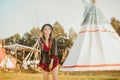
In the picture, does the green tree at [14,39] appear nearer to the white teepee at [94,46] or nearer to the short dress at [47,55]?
the white teepee at [94,46]

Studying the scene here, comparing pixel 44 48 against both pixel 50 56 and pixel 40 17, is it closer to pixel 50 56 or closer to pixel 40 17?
pixel 50 56

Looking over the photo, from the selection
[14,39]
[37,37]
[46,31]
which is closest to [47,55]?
[46,31]

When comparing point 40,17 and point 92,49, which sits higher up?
point 40,17

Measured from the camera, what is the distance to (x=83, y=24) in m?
4.52

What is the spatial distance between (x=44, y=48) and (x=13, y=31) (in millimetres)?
1016

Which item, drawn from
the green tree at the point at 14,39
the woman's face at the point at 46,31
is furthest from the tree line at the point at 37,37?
the woman's face at the point at 46,31

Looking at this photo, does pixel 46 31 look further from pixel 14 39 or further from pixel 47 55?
pixel 14 39

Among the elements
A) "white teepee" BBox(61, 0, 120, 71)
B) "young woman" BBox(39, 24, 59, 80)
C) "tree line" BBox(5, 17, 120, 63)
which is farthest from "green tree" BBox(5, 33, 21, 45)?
"young woman" BBox(39, 24, 59, 80)

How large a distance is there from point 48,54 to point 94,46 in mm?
1357

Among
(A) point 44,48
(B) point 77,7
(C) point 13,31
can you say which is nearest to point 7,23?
(C) point 13,31

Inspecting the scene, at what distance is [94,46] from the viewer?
428cm

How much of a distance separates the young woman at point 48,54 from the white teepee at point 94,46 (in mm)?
1167

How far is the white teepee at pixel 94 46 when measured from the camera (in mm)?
4156

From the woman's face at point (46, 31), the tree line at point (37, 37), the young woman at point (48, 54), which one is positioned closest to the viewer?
the young woman at point (48, 54)
